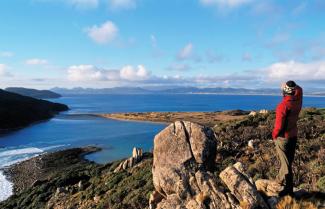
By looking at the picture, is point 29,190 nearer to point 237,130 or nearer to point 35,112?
point 237,130

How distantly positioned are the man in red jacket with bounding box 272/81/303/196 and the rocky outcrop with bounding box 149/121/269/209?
3.10 feet

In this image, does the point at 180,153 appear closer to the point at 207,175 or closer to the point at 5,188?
the point at 207,175

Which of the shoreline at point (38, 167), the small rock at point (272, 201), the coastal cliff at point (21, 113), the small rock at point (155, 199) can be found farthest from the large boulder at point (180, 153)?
the coastal cliff at point (21, 113)

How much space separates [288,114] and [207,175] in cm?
311

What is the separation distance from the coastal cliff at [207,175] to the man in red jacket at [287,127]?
0.54 m

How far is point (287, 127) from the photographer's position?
34.8ft

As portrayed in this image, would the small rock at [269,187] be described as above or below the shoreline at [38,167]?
above

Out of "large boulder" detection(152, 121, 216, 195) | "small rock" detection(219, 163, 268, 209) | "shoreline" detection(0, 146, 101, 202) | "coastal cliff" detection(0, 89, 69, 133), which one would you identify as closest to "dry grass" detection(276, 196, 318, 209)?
"small rock" detection(219, 163, 268, 209)

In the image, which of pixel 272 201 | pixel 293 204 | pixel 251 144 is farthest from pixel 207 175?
pixel 251 144

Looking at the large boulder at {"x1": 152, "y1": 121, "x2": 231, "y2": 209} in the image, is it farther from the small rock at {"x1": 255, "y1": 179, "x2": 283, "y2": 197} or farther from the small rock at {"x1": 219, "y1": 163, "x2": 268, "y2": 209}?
the small rock at {"x1": 255, "y1": 179, "x2": 283, "y2": 197}

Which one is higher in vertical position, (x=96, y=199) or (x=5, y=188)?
(x=96, y=199)

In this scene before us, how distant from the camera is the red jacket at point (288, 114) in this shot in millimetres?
10375

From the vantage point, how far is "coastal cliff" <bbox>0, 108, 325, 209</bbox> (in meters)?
10.6

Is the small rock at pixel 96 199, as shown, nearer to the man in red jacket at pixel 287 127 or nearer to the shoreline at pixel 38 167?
the shoreline at pixel 38 167
